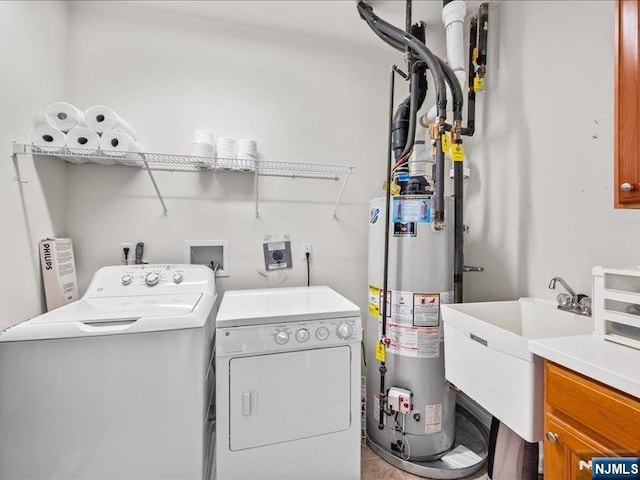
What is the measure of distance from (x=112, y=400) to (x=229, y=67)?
203cm

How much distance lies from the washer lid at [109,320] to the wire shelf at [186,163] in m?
0.78

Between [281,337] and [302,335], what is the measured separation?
97 mm

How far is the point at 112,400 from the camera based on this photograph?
1110mm

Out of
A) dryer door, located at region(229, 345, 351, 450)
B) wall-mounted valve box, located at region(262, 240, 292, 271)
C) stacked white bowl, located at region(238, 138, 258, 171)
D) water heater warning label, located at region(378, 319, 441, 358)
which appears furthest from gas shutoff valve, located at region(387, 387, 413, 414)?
stacked white bowl, located at region(238, 138, 258, 171)

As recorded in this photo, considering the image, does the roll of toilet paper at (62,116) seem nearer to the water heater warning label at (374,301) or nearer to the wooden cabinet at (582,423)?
the water heater warning label at (374,301)

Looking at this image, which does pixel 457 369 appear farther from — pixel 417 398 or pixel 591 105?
pixel 591 105

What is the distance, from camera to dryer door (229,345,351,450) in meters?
1.25

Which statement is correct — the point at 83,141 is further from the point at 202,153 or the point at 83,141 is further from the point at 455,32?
the point at 455,32

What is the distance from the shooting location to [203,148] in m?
1.70

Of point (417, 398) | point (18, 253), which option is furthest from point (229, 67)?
point (417, 398)

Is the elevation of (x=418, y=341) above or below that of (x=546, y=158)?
below

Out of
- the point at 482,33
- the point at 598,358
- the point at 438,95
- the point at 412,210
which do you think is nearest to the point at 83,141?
the point at 412,210

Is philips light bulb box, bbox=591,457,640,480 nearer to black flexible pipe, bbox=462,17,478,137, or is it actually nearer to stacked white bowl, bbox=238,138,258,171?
black flexible pipe, bbox=462,17,478,137

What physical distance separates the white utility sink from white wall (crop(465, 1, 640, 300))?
0.18m
